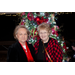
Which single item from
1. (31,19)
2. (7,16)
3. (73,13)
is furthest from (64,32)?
(7,16)

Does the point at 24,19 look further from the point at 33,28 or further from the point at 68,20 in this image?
the point at 68,20

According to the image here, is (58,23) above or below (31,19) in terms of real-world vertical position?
below

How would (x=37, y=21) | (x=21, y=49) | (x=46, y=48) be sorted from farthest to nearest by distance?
(x=37, y=21) < (x=46, y=48) < (x=21, y=49)

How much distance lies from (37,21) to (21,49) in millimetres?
946

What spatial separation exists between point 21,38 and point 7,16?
0.95m

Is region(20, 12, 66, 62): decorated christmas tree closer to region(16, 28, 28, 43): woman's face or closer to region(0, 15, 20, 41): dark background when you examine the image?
region(0, 15, 20, 41): dark background

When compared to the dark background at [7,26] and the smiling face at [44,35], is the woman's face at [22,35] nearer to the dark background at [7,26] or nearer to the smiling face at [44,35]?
the smiling face at [44,35]

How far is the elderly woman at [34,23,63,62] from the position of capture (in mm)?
2664

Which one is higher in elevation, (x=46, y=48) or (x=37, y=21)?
(x=37, y=21)

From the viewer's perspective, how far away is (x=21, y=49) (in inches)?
102

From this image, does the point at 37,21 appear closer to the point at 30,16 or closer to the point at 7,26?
the point at 30,16

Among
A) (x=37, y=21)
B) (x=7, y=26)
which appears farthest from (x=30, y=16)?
(x=7, y=26)

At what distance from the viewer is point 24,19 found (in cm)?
308

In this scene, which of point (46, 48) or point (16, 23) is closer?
point (46, 48)
